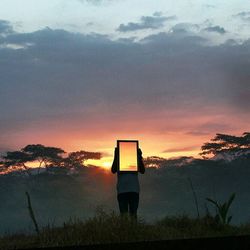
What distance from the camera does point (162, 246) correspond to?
557 centimetres

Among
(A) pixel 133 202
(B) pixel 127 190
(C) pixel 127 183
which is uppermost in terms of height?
(C) pixel 127 183

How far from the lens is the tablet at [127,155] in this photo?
988 cm

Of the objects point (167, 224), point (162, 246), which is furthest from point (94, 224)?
point (162, 246)

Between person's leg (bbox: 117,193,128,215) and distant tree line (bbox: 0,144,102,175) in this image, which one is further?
distant tree line (bbox: 0,144,102,175)

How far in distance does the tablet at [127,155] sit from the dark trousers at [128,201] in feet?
1.54

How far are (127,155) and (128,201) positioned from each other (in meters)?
0.87

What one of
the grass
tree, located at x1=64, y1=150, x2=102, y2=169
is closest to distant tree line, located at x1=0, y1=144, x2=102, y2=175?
tree, located at x1=64, y1=150, x2=102, y2=169

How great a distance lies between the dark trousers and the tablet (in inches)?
18.5

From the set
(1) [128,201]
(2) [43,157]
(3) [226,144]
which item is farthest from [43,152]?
(1) [128,201]

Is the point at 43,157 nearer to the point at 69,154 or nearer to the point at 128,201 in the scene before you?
the point at 69,154


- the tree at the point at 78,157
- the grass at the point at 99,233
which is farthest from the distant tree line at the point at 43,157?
the grass at the point at 99,233

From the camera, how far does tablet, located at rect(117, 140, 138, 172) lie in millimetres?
9883

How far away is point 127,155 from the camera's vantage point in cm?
994

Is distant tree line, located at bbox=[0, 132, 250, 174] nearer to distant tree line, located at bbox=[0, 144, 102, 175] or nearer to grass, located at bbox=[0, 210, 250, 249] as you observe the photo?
distant tree line, located at bbox=[0, 144, 102, 175]
